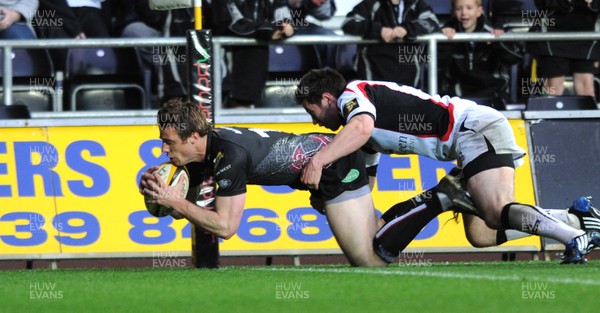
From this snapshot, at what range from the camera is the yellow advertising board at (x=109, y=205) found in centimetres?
1151

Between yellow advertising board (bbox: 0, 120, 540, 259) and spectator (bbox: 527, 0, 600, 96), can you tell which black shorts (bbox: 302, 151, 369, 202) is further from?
spectator (bbox: 527, 0, 600, 96)

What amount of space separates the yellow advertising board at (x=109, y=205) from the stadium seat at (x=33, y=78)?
1436 millimetres

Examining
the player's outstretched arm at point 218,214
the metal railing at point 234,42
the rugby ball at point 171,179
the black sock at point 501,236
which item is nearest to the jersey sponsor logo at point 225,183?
the player's outstretched arm at point 218,214

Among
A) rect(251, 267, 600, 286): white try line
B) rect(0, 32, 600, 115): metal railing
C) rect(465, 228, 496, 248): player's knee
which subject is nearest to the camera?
rect(251, 267, 600, 286): white try line

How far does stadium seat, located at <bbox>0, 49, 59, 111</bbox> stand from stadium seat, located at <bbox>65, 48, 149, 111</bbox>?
20 centimetres

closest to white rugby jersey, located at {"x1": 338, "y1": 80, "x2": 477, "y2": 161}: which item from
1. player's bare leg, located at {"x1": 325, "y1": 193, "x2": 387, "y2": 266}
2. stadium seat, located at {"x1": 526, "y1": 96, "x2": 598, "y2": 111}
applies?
player's bare leg, located at {"x1": 325, "y1": 193, "x2": 387, "y2": 266}

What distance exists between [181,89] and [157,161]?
1268mm

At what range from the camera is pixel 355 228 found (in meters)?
9.54

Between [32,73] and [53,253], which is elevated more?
[32,73]

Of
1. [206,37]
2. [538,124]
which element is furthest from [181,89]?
[538,124]

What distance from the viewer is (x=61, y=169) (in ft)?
38.0

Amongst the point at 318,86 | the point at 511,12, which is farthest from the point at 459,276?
the point at 511,12

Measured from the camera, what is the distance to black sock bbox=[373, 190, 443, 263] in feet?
30.5

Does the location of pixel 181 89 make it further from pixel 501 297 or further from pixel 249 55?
pixel 501 297
